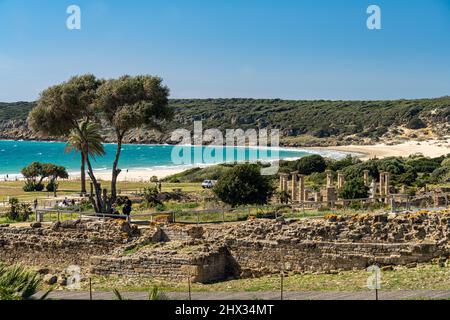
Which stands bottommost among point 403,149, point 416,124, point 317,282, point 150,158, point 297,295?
point 317,282

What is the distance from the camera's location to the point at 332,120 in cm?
15812

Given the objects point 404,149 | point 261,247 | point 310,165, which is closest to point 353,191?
point 261,247

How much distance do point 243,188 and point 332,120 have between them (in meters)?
130

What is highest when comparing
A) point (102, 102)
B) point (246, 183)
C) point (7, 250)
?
point (102, 102)

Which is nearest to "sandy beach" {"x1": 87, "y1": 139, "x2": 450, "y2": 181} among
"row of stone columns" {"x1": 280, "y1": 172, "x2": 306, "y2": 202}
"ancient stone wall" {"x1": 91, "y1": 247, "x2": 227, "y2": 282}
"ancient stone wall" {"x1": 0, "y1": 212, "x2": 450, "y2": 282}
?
"row of stone columns" {"x1": 280, "y1": 172, "x2": 306, "y2": 202}

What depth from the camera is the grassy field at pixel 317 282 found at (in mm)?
15617

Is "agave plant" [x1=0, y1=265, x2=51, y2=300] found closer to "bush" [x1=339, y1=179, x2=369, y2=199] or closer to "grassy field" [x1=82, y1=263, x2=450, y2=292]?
"grassy field" [x1=82, y1=263, x2=450, y2=292]

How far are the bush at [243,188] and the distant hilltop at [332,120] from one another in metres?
89.2

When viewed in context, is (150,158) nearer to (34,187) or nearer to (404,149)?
(404,149)
